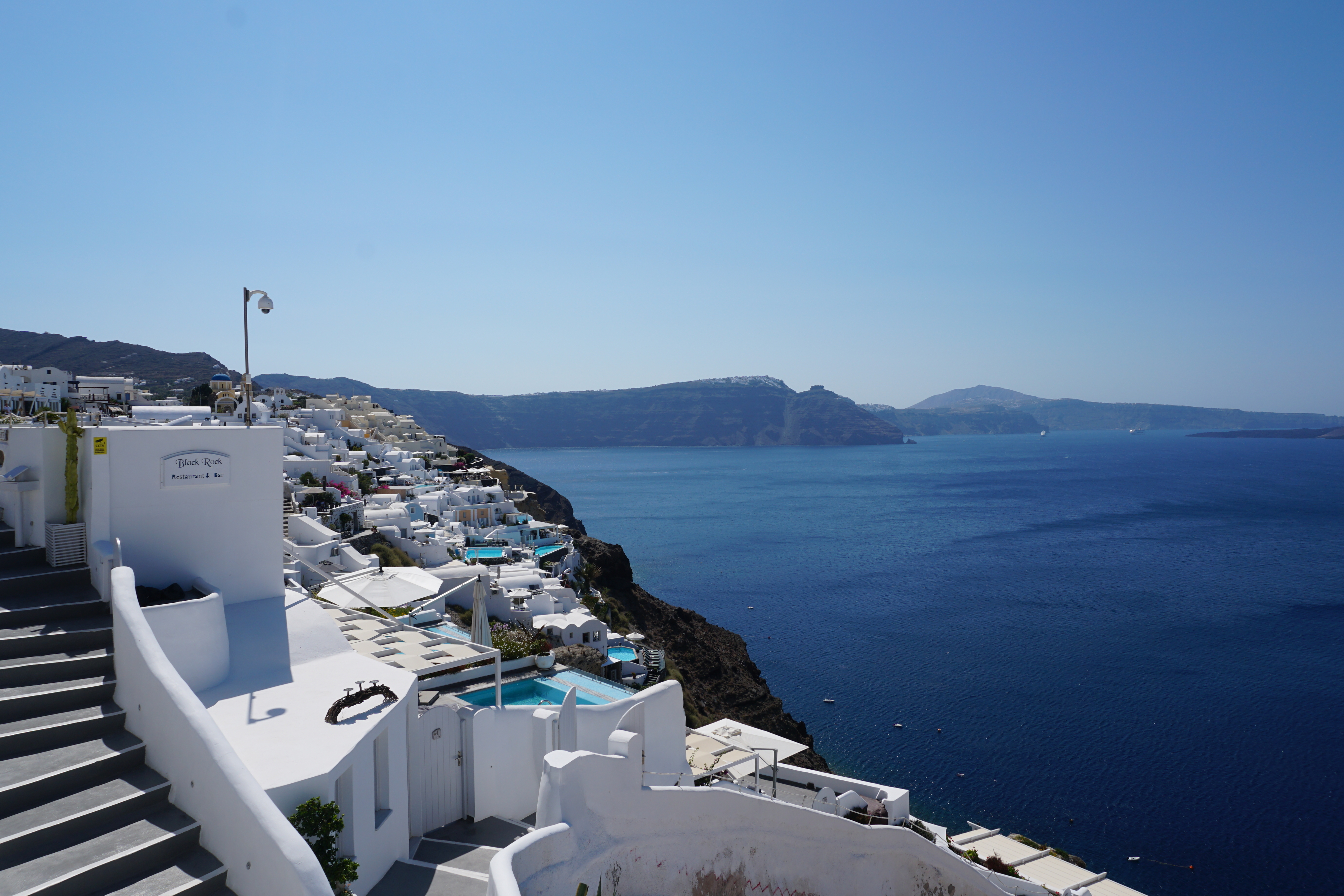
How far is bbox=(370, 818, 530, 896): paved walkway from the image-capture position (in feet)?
22.3

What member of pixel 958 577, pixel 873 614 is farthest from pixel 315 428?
pixel 958 577

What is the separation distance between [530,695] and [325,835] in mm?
5550

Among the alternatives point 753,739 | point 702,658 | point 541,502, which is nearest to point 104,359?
point 541,502

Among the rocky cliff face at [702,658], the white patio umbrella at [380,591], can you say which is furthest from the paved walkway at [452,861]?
the rocky cliff face at [702,658]

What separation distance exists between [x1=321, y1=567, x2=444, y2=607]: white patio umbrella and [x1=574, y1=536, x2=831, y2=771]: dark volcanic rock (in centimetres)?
1093

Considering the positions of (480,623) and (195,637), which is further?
(480,623)

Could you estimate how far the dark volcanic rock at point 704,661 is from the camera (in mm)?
26812

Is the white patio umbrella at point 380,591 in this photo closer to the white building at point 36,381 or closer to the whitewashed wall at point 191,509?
the whitewashed wall at point 191,509

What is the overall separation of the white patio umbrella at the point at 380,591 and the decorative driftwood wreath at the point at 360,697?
591 centimetres

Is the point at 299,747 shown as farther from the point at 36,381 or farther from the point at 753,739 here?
the point at 36,381

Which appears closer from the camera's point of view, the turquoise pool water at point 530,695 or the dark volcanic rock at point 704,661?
the turquoise pool water at point 530,695

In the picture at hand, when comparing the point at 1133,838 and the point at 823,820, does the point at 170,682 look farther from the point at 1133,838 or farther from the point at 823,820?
the point at 1133,838

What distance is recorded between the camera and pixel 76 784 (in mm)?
4855

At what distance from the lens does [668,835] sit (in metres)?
7.78
